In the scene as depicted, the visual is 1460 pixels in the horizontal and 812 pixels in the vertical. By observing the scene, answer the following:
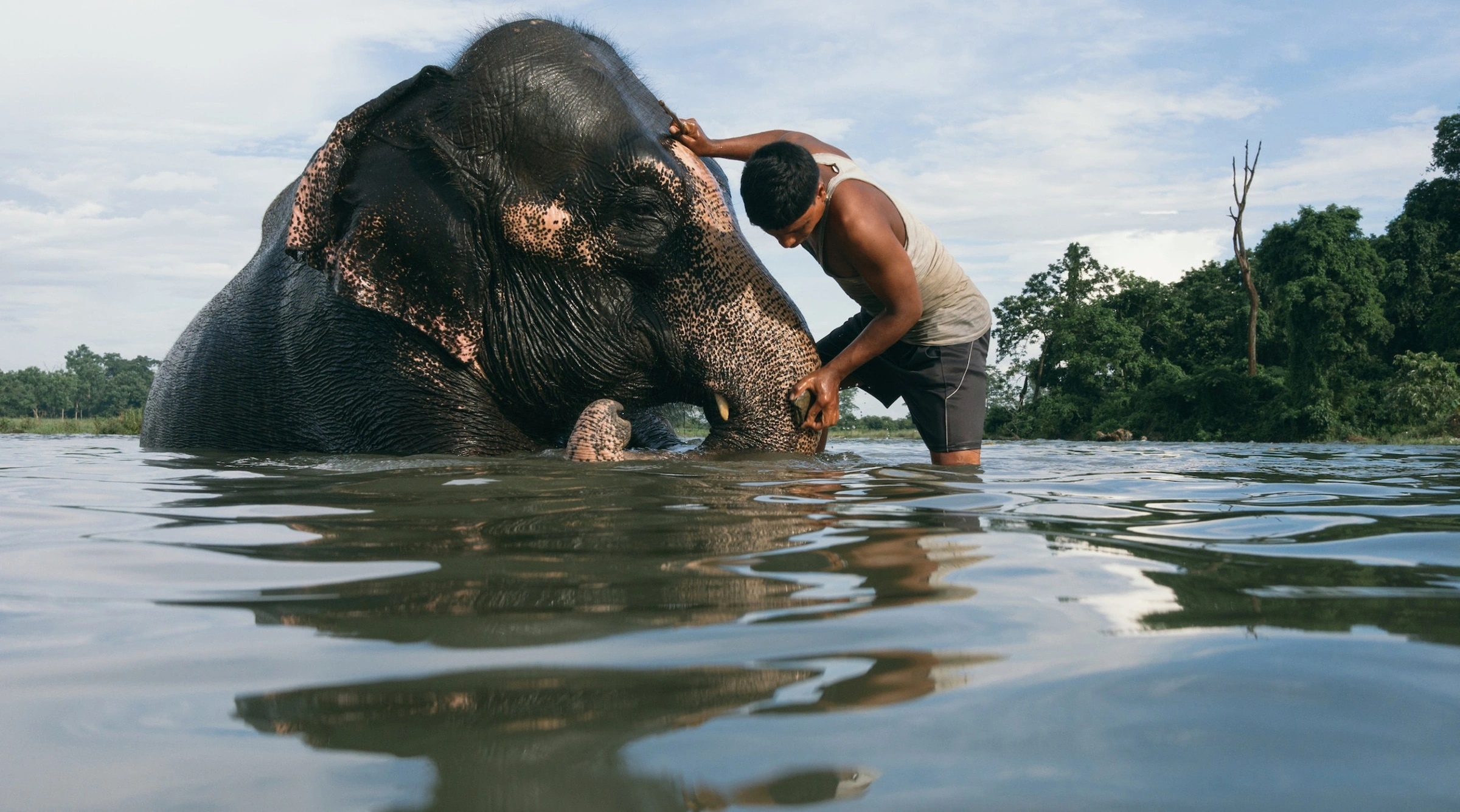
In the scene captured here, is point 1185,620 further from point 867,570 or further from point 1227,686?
point 867,570

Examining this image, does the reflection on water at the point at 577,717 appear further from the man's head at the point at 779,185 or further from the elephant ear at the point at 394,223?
the elephant ear at the point at 394,223

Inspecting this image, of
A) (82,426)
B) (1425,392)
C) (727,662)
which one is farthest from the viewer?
(1425,392)

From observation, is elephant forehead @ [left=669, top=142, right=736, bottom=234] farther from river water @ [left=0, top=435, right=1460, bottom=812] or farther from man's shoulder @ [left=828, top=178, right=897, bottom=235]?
river water @ [left=0, top=435, right=1460, bottom=812]

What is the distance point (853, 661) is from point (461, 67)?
4575 millimetres

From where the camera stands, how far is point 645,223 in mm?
4980

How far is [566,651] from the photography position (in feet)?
3.89

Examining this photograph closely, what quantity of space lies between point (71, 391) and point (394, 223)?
311ft

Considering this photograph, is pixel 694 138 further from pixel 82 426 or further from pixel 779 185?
pixel 82 426

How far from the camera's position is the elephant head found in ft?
16.0

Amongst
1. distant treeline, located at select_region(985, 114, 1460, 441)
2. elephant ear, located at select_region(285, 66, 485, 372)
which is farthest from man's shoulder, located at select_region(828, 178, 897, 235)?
distant treeline, located at select_region(985, 114, 1460, 441)

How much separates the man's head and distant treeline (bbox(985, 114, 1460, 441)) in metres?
20.4

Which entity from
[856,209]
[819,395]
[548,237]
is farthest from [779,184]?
[548,237]

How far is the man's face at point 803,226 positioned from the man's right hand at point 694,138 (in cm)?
95

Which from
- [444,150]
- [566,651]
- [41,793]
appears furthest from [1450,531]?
[444,150]
